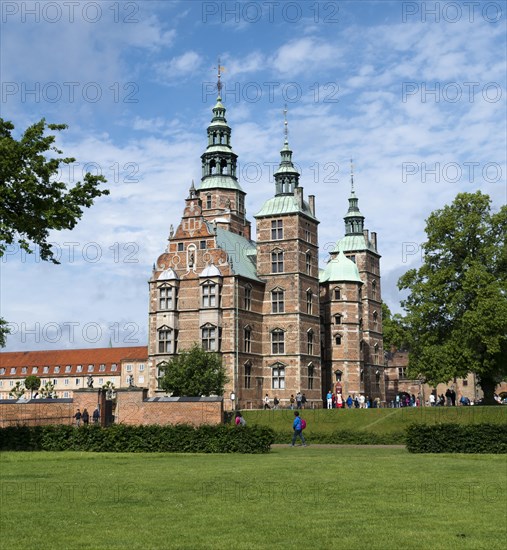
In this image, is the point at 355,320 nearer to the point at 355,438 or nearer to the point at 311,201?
the point at 311,201

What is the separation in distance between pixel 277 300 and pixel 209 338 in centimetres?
698

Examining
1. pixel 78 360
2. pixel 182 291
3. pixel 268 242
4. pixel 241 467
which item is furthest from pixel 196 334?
pixel 78 360

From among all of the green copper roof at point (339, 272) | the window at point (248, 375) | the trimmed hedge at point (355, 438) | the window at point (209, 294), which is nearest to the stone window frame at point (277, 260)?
the window at point (209, 294)

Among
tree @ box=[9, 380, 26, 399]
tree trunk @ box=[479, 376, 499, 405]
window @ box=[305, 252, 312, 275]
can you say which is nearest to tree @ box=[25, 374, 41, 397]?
tree @ box=[9, 380, 26, 399]

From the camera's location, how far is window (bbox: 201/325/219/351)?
192ft

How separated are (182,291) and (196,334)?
3.81 m

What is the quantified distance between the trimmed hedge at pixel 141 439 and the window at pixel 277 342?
2992 cm

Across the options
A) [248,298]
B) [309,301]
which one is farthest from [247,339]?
[309,301]

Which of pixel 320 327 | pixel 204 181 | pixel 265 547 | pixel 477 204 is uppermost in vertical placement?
pixel 204 181

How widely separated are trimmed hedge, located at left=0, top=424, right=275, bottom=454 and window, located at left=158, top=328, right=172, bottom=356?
2734 cm

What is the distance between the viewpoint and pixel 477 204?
4881cm

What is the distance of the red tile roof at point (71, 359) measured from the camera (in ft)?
387

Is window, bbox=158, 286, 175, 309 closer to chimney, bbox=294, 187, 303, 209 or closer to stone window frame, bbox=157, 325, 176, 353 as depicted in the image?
stone window frame, bbox=157, 325, 176, 353

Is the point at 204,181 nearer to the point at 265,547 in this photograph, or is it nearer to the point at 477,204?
the point at 477,204
